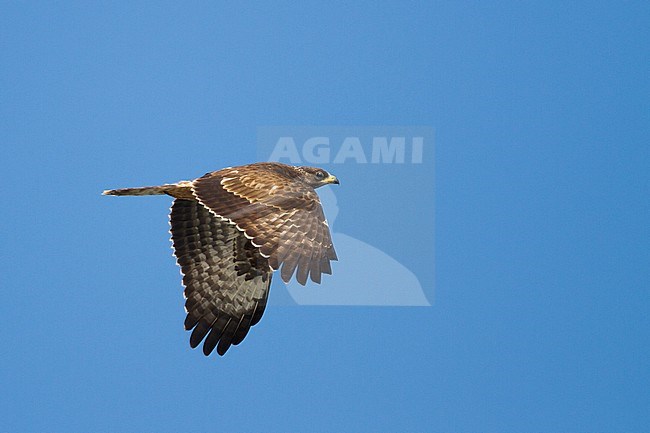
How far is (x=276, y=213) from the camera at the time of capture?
35.0 ft

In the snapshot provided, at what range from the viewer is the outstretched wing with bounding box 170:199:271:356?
40.8 ft

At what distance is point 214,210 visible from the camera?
35.9ft

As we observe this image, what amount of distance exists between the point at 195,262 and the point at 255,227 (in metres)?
2.24

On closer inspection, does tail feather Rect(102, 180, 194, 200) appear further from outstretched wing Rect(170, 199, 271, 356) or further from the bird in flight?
outstretched wing Rect(170, 199, 271, 356)

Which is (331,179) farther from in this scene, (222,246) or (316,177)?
(222,246)

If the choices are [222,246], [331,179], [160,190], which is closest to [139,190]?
[160,190]

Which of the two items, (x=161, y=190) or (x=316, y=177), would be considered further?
(x=316, y=177)

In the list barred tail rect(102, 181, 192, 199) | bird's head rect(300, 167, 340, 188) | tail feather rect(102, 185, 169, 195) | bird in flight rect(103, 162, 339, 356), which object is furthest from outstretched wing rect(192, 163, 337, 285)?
bird's head rect(300, 167, 340, 188)

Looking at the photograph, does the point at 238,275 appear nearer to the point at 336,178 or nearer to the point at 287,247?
the point at 336,178

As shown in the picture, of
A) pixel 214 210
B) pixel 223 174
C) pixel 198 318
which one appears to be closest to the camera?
pixel 214 210

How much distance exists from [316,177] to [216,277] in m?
1.41

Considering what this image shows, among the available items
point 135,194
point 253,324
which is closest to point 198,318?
point 253,324

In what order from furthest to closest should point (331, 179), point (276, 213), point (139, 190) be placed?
point (331, 179) → point (139, 190) → point (276, 213)

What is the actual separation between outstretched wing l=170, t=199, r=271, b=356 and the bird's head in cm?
88
